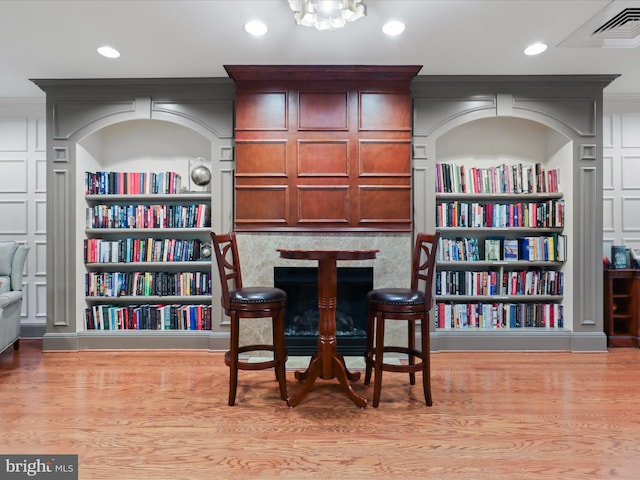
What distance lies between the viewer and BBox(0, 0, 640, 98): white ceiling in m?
2.48

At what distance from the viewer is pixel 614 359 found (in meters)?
3.40

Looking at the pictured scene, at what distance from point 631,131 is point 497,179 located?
1760 mm

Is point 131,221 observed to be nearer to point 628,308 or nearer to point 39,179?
point 39,179

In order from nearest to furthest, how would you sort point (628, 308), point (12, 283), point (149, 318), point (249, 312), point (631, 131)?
point (249, 312) < point (12, 283) < point (149, 318) < point (628, 308) < point (631, 131)

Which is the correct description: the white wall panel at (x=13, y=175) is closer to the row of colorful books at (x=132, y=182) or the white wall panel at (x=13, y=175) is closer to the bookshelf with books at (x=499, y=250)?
the row of colorful books at (x=132, y=182)

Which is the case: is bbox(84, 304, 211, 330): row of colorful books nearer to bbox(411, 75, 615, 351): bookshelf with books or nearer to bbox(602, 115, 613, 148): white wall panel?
bbox(411, 75, 615, 351): bookshelf with books

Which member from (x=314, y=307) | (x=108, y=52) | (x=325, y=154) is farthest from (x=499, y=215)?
(x=108, y=52)

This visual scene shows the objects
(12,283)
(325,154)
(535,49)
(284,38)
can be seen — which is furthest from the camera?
(12,283)

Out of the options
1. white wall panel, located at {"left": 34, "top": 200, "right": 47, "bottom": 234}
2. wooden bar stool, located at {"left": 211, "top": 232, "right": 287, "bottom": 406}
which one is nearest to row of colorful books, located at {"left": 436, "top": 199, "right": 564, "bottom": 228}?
wooden bar stool, located at {"left": 211, "top": 232, "right": 287, "bottom": 406}

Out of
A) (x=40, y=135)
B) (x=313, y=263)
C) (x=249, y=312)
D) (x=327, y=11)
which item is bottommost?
(x=249, y=312)

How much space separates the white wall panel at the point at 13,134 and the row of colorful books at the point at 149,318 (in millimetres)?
2014

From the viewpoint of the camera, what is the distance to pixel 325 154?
3.44 metres

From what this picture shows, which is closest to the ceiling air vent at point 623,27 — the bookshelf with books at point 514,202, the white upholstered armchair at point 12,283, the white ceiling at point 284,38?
the white ceiling at point 284,38

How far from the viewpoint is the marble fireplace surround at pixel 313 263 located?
11.3 ft
